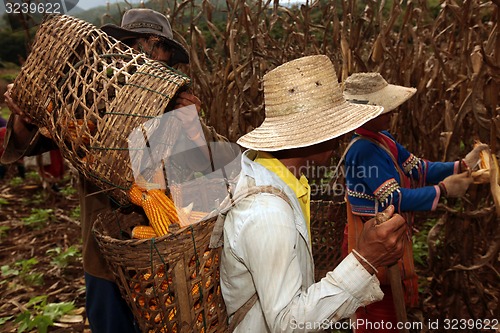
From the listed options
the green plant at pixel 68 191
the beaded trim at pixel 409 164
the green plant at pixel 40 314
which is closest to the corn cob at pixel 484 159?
the beaded trim at pixel 409 164

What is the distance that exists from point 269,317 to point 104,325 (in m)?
1.26

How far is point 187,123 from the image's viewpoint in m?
1.65

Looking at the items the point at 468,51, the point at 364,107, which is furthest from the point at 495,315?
the point at 364,107

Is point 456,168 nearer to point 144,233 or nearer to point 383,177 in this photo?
point 383,177

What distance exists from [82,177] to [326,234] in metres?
1.20

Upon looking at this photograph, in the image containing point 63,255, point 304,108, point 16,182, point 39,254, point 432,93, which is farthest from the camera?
point 16,182

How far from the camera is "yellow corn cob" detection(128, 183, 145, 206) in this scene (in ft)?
4.35

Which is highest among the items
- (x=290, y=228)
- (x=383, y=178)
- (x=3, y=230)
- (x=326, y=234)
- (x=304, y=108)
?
(x=304, y=108)

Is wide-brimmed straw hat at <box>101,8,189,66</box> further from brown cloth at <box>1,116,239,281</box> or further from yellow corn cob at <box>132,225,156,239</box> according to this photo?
yellow corn cob at <box>132,225,156,239</box>

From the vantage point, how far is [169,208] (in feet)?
4.41

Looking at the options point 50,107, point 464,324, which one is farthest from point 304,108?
point 464,324

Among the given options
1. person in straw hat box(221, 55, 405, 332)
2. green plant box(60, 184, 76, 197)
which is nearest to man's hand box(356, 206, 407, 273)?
person in straw hat box(221, 55, 405, 332)

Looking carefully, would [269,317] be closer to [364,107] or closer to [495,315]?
[364,107]

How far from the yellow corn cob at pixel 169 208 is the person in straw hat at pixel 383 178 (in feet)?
3.32
